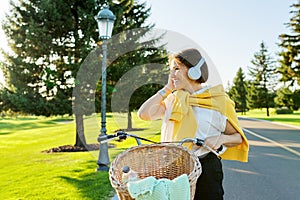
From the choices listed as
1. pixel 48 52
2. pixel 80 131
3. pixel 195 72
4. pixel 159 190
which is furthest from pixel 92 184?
pixel 48 52

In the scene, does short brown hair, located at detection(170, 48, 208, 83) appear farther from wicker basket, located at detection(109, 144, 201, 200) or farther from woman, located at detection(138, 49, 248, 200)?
wicker basket, located at detection(109, 144, 201, 200)

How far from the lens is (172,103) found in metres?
2.04

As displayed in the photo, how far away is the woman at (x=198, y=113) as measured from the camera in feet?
6.55

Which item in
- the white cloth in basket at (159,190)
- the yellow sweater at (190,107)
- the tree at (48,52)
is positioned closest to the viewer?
the white cloth in basket at (159,190)

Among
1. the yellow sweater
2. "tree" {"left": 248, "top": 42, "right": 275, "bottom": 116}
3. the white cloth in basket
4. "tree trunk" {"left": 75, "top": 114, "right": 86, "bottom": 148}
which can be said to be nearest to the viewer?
the white cloth in basket

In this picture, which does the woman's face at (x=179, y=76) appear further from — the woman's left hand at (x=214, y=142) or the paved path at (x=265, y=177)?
the paved path at (x=265, y=177)

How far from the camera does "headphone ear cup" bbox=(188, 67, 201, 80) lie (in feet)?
6.61

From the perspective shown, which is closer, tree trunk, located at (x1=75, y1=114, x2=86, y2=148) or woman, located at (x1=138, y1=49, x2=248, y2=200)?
woman, located at (x1=138, y1=49, x2=248, y2=200)

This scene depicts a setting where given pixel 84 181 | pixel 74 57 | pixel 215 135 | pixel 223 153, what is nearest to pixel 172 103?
pixel 215 135

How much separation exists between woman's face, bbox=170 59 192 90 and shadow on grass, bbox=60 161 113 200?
3646 millimetres

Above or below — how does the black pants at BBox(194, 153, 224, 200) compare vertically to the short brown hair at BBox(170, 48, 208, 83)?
below

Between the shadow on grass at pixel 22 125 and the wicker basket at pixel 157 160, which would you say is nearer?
the wicker basket at pixel 157 160

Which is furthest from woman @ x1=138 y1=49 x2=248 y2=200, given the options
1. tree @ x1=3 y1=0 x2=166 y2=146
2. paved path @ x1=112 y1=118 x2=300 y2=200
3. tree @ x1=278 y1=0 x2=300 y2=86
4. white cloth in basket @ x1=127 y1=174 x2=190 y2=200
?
tree @ x1=278 y1=0 x2=300 y2=86

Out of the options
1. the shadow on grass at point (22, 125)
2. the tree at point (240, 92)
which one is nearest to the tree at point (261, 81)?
the tree at point (240, 92)
